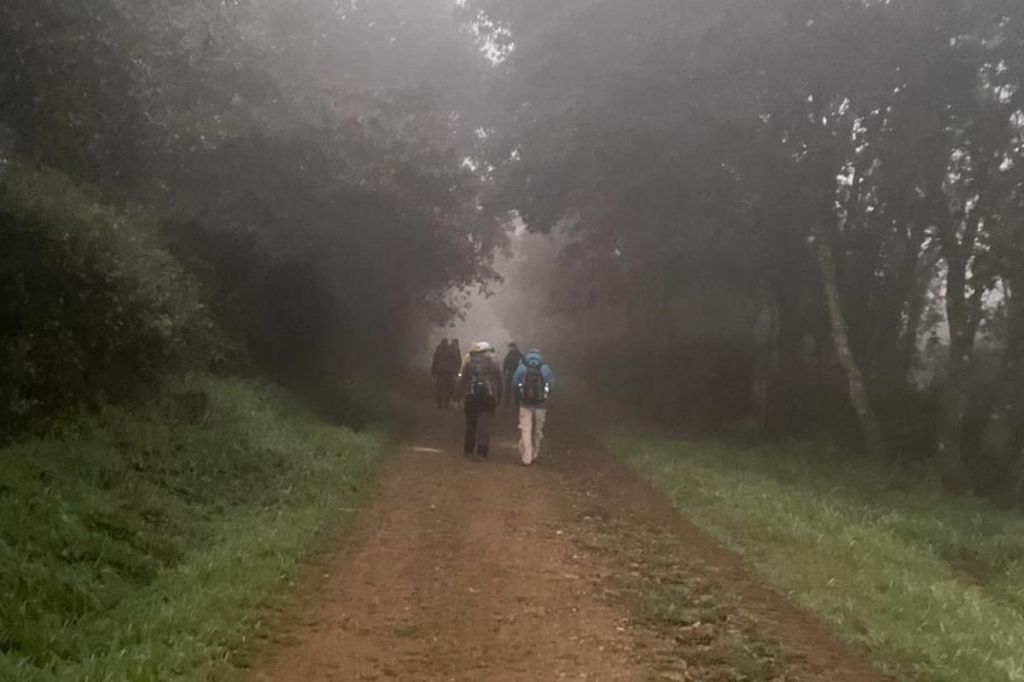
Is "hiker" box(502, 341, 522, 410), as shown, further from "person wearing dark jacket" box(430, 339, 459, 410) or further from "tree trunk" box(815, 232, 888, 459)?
"tree trunk" box(815, 232, 888, 459)

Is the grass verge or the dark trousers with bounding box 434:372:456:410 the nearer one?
the grass verge


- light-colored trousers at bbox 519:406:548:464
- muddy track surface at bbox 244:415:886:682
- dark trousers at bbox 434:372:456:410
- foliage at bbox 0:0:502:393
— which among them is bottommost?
muddy track surface at bbox 244:415:886:682

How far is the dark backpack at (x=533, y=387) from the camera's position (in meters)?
15.1

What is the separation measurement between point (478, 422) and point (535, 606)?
26.1 ft

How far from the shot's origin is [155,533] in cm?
889

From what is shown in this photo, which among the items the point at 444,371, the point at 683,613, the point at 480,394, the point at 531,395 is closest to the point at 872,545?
the point at 683,613

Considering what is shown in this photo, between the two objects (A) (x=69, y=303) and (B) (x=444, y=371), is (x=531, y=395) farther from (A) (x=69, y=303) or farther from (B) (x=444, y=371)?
(B) (x=444, y=371)

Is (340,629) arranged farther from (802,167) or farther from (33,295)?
(802,167)

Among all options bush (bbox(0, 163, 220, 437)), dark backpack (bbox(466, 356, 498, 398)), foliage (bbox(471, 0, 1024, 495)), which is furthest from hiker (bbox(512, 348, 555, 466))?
foliage (bbox(471, 0, 1024, 495))

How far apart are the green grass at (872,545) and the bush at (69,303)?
723cm

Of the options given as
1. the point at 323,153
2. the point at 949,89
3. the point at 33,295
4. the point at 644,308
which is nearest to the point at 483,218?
the point at 644,308

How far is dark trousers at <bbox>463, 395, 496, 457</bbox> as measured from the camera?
50.2ft

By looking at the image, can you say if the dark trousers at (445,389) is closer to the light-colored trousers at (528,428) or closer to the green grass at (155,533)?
the light-colored trousers at (528,428)

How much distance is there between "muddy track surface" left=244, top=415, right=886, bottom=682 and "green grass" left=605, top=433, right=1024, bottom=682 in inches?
17.5
